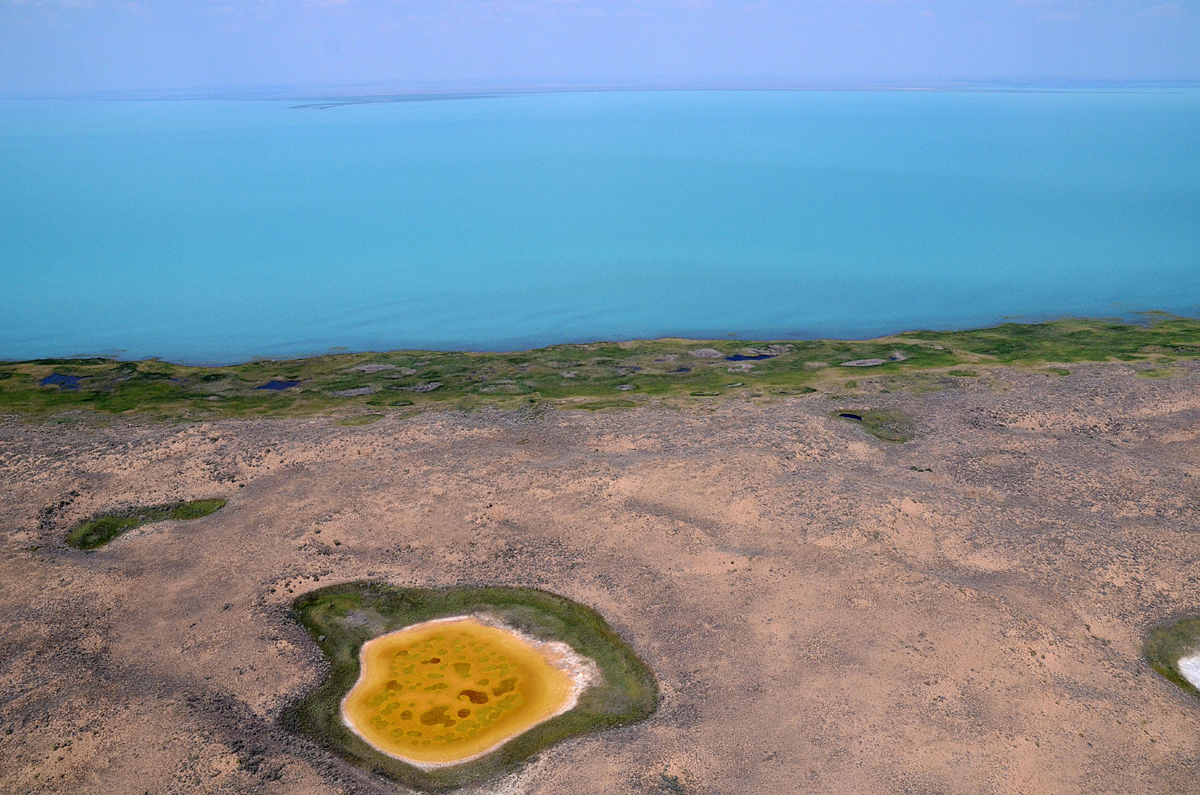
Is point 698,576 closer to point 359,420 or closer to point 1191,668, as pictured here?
point 1191,668

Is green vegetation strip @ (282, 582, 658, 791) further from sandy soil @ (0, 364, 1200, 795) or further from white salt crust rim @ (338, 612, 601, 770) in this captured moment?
sandy soil @ (0, 364, 1200, 795)

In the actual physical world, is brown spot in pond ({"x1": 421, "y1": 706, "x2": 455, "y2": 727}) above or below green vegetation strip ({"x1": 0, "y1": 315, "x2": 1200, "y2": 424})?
below

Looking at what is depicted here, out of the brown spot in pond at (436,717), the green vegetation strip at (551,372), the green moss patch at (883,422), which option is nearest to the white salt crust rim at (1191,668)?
the green moss patch at (883,422)

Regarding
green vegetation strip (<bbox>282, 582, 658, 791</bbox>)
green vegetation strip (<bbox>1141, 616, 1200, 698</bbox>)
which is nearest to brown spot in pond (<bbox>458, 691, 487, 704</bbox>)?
green vegetation strip (<bbox>282, 582, 658, 791</bbox>)

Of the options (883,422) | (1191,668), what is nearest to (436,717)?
(1191,668)

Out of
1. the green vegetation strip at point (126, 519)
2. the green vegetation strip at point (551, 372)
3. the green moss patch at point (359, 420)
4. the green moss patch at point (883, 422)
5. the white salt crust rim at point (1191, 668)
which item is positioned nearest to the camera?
the white salt crust rim at point (1191, 668)

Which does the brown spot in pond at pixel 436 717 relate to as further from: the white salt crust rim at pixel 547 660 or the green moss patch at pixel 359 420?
the green moss patch at pixel 359 420

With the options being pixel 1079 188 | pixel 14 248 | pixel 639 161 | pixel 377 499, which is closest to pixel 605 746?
pixel 377 499
